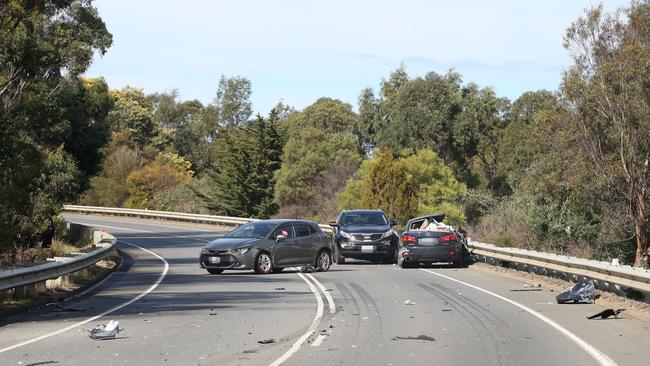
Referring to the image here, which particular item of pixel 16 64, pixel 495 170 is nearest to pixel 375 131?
pixel 495 170

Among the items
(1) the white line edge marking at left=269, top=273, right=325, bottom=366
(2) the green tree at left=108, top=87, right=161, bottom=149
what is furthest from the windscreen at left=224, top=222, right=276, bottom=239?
(2) the green tree at left=108, top=87, right=161, bottom=149

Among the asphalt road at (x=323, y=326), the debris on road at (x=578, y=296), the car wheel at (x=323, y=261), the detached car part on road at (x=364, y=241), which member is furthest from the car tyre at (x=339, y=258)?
the debris on road at (x=578, y=296)

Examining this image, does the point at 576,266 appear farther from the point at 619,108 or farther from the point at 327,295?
the point at 619,108

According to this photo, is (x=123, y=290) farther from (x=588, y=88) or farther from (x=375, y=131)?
(x=375, y=131)

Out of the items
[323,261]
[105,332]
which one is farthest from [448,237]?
[105,332]

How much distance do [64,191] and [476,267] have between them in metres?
16.4

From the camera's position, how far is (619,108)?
43969mm

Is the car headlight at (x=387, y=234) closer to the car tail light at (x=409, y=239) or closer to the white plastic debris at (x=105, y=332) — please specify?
the car tail light at (x=409, y=239)

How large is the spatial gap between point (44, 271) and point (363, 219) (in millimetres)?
14305

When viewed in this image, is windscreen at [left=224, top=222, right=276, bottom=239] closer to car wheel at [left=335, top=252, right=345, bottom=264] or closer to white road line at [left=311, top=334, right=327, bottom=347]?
car wheel at [left=335, top=252, right=345, bottom=264]

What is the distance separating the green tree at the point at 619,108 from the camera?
141 feet

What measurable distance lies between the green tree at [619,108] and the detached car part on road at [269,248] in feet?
67.7

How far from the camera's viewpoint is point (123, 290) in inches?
842

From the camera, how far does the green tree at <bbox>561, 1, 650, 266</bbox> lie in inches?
1695
